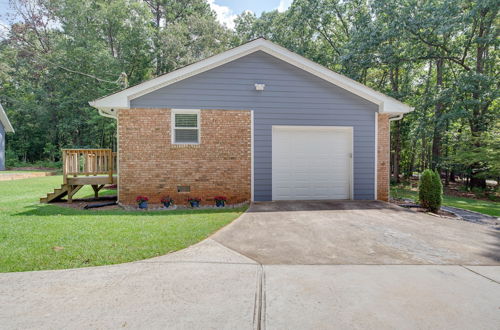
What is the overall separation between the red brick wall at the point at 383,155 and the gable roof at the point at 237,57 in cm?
42

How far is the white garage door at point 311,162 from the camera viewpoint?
8.14m

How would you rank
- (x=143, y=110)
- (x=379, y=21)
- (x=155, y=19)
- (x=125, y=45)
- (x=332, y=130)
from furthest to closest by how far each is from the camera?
(x=155, y=19), (x=125, y=45), (x=379, y=21), (x=332, y=130), (x=143, y=110)

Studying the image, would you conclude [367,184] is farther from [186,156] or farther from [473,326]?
[473,326]

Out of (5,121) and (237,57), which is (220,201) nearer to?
(237,57)

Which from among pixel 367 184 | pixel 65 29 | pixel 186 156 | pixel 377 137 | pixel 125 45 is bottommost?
pixel 367 184

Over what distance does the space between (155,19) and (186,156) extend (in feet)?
82.8

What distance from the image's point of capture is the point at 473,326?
2215 millimetres

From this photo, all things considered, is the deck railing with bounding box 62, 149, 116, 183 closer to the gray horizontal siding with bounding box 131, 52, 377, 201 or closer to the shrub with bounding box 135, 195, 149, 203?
the shrub with bounding box 135, 195, 149, 203

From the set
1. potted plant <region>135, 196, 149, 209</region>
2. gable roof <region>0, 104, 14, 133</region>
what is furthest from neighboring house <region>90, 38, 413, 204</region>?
Result: gable roof <region>0, 104, 14, 133</region>

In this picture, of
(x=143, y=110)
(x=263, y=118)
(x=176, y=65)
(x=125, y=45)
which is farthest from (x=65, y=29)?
(x=263, y=118)

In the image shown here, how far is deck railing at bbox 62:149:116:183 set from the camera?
25.3 ft

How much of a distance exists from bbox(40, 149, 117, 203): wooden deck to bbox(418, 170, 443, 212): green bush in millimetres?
9177

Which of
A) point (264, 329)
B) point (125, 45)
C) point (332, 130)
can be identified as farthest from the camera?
point (125, 45)

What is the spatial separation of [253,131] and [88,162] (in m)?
5.07
